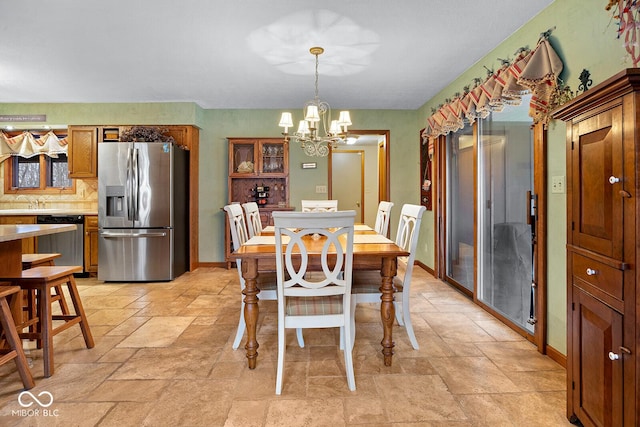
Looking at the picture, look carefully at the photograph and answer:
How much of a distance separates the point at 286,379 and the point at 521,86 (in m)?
2.50

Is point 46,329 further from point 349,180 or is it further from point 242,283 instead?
point 349,180

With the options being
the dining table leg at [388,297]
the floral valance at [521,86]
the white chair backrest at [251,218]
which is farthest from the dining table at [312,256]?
the floral valance at [521,86]

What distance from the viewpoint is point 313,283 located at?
1.99m

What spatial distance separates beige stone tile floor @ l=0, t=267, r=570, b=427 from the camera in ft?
5.70

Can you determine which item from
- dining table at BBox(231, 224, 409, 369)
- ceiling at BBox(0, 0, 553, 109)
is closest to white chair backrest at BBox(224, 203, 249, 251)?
dining table at BBox(231, 224, 409, 369)

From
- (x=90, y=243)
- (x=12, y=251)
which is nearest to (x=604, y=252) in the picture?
(x=12, y=251)

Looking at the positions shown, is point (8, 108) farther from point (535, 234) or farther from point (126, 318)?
point (535, 234)

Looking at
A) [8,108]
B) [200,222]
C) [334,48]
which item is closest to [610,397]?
[334,48]

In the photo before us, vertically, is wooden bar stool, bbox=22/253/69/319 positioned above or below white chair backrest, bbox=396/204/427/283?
below

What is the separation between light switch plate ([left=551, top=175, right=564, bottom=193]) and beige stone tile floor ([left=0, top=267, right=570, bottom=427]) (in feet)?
3.62

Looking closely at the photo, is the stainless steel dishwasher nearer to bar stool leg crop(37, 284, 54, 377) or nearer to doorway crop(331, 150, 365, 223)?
bar stool leg crop(37, 284, 54, 377)

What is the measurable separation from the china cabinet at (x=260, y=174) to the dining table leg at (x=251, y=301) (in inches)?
114

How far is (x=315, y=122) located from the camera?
3.08 m

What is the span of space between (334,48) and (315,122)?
2.28ft
